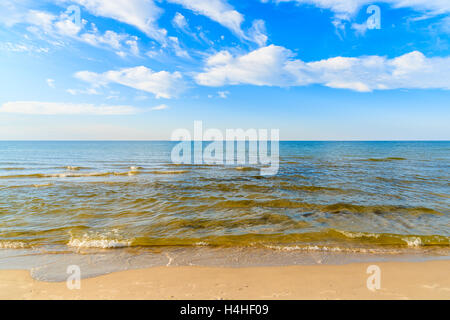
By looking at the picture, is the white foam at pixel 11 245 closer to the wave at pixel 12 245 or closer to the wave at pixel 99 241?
the wave at pixel 12 245

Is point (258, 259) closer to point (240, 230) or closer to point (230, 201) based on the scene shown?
point (240, 230)

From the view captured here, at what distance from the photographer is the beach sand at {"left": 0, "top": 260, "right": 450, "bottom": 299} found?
4457 mm

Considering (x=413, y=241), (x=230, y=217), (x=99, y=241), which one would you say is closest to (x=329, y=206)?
(x=413, y=241)

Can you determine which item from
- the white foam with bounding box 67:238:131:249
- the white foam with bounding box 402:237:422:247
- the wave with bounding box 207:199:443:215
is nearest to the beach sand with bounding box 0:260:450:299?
the white foam with bounding box 402:237:422:247

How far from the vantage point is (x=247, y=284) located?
4.80m

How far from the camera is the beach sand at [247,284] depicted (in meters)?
4.46

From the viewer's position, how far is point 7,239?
7.25 meters

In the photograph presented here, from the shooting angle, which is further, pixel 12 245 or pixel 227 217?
pixel 227 217

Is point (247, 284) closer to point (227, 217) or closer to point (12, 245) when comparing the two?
point (227, 217)

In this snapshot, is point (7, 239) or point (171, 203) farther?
point (171, 203)

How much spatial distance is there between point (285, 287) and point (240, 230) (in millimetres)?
3448

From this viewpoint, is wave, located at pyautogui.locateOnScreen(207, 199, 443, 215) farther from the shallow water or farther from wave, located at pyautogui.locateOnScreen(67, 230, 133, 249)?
wave, located at pyautogui.locateOnScreen(67, 230, 133, 249)

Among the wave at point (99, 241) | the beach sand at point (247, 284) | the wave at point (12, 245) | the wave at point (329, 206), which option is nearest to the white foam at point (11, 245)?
→ the wave at point (12, 245)
